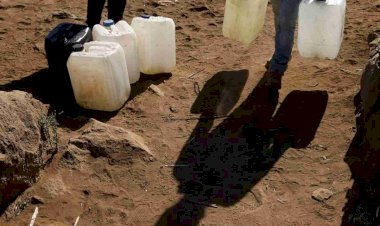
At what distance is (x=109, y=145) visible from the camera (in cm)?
410

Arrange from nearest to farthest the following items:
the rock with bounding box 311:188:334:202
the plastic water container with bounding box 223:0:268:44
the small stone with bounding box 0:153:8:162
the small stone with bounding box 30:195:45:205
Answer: the small stone with bounding box 0:153:8:162 → the small stone with bounding box 30:195:45:205 → the rock with bounding box 311:188:334:202 → the plastic water container with bounding box 223:0:268:44

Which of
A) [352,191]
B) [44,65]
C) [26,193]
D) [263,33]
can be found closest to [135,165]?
[26,193]

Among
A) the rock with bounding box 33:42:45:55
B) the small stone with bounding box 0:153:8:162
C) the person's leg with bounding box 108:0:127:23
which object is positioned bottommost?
the rock with bounding box 33:42:45:55

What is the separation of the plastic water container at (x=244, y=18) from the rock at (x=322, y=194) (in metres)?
1.87

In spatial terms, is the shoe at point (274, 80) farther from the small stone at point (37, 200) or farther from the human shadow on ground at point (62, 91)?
the small stone at point (37, 200)

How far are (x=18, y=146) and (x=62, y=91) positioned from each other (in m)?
1.44

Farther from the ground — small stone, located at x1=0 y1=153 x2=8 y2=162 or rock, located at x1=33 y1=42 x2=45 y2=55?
small stone, located at x1=0 y1=153 x2=8 y2=162

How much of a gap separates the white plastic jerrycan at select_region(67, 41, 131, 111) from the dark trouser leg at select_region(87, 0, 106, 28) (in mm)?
824

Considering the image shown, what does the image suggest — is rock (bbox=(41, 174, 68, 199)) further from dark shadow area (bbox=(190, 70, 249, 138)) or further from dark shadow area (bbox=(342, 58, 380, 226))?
dark shadow area (bbox=(342, 58, 380, 226))

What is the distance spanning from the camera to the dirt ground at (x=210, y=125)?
146 inches

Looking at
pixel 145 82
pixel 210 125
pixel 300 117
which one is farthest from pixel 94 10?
pixel 300 117

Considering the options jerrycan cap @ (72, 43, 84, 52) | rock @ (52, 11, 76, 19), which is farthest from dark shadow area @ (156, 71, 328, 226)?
rock @ (52, 11, 76, 19)

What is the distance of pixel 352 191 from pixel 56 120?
2.28m

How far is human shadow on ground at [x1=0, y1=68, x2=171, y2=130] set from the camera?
4660 mm
